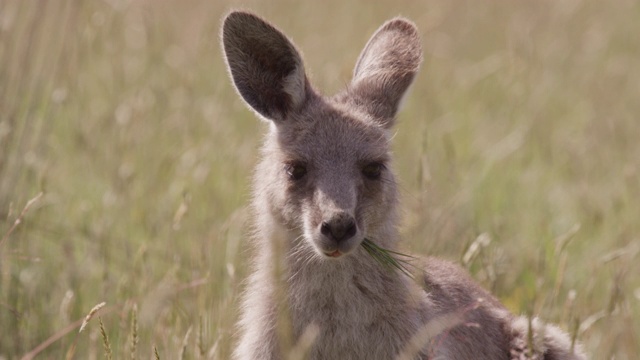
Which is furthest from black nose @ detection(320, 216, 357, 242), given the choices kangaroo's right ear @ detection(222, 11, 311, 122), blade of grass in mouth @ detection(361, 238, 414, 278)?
kangaroo's right ear @ detection(222, 11, 311, 122)

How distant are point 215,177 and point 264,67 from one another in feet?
7.18

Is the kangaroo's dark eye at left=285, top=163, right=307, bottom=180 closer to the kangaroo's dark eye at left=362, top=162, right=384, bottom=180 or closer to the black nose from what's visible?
the kangaroo's dark eye at left=362, top=162, right=384, bottom=180

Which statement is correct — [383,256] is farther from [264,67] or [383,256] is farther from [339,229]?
[264,67]

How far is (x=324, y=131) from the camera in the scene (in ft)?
17.5

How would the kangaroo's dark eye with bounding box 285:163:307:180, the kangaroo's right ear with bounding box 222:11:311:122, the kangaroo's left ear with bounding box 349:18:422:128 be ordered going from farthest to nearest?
the kangaroo's left ear with bounding box 349:18:422:128 → the kangaroo's right ear with bounding box 222:11:311:122 → the kangaroo's dark eye with bounding box 285:163:307:180

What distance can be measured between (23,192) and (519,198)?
12.3ft

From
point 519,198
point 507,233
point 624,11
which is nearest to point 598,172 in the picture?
point 519,198

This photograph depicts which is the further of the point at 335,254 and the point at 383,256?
the point at 383,256

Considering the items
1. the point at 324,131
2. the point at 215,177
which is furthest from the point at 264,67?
the point at 215,177

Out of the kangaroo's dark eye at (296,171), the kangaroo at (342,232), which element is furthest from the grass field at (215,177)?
the kangaroo's dark eye at (296,171)

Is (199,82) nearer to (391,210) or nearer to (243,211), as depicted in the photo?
(243,211)

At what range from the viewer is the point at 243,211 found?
581cm

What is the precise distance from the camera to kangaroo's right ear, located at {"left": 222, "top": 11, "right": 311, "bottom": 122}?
5453 mm

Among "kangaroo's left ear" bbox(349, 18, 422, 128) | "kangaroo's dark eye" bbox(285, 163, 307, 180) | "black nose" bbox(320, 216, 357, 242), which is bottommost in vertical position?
"black nose" bbox(320, 216, 357, 242)
